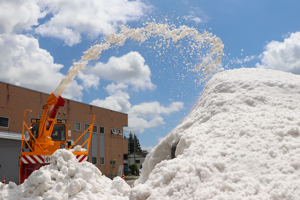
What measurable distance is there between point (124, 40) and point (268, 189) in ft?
28.2

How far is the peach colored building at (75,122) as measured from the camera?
2120 cm

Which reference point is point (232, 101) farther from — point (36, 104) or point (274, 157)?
point (36, 104)

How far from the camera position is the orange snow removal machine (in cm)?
1055

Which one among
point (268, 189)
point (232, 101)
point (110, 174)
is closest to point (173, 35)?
point (232, 101)

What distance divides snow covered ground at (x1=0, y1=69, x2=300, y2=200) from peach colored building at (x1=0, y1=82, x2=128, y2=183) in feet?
30.5

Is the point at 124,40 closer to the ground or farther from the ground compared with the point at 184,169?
farther from the ground

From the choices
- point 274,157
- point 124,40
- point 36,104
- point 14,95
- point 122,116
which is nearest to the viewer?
point 274,157

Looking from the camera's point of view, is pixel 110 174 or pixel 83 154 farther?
pixel 110 174

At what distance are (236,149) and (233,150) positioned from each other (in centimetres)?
6

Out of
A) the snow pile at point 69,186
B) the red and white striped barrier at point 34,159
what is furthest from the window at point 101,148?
the snow pile at point 69,186

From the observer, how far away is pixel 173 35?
9828 mm

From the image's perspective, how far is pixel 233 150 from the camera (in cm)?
367

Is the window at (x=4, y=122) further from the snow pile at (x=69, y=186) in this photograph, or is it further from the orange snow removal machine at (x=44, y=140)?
the snow pile at (x=69, y=186)

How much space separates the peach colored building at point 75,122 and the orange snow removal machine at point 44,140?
1.29 metres
